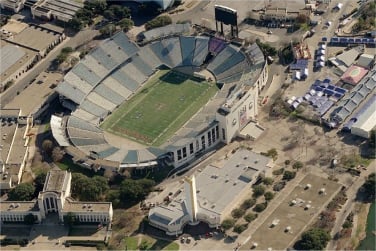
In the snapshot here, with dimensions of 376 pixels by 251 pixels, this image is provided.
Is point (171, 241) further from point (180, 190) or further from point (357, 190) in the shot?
point (357, 190)

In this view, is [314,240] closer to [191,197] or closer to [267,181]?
[267,181]

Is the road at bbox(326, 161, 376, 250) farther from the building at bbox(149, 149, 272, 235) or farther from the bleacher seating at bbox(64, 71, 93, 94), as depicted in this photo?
the bleacher seating at bbox(64, 71, 93, 94)

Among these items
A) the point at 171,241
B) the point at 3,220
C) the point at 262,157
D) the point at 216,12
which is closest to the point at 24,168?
the point at 3,220

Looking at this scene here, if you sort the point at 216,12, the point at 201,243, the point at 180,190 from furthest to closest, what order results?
the point at 216,12 → the point at 180,190 → the point at 201,243

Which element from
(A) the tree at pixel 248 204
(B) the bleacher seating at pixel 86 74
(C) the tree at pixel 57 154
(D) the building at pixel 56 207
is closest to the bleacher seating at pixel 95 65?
(B) the bleacher seating at pixel 86 74

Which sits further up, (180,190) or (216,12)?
(216,12)

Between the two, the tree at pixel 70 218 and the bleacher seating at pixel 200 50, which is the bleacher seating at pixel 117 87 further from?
the tree at pixel 70 218

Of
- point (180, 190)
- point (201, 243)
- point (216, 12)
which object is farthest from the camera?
point (216, 12)

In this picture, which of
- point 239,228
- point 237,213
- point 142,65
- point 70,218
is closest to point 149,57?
point 142,65
